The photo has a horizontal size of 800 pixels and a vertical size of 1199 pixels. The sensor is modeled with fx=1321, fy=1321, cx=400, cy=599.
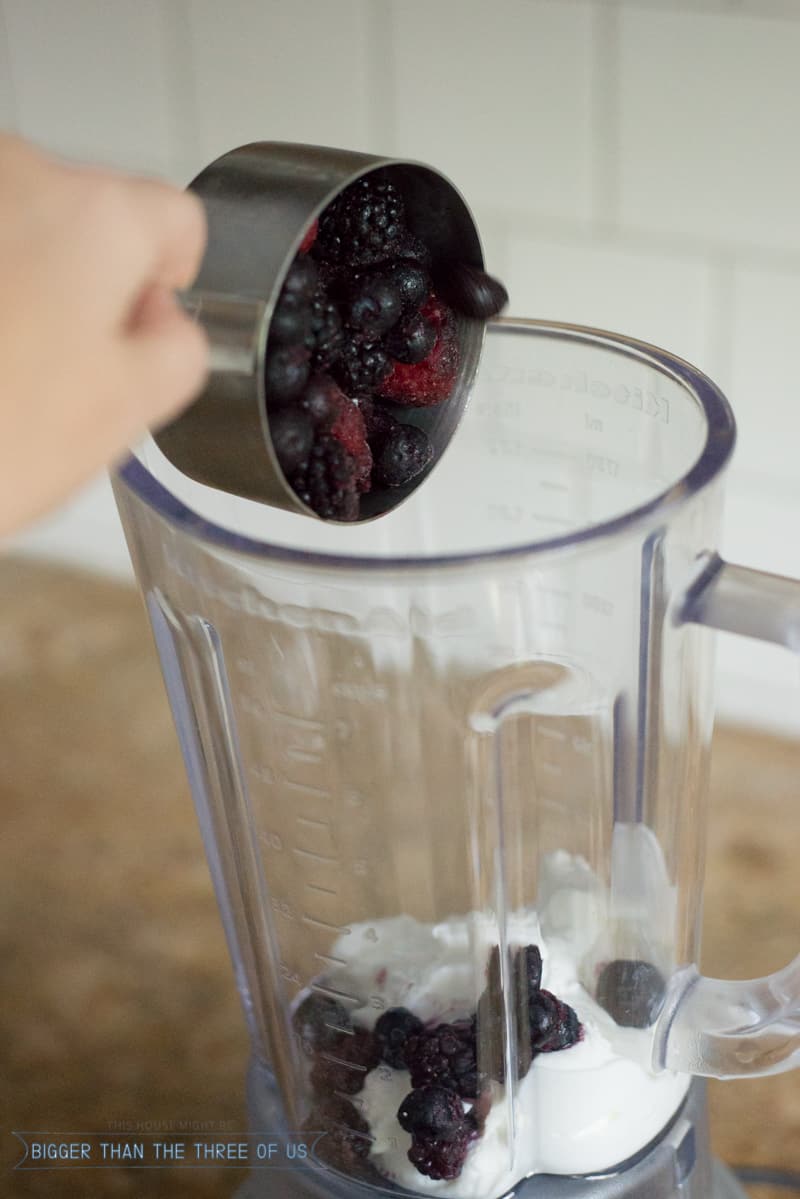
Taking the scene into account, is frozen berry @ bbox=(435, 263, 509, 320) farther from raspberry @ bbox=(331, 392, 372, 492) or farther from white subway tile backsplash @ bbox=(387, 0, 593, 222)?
white subway tile backsplash @ bbox=(387, 0, 593, 222)

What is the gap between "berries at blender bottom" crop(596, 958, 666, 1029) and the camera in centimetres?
39

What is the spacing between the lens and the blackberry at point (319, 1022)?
0.40m

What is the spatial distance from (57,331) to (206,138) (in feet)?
2.18

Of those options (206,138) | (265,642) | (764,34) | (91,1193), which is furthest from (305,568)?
(206,138)

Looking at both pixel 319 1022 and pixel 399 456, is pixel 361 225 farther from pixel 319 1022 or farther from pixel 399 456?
pixel 319 1022

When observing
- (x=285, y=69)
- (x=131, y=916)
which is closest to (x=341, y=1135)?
(x=131, y=916)

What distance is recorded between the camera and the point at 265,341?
12.7 inches

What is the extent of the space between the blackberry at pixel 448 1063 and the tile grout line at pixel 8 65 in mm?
717

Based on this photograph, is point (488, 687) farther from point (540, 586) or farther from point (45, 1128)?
point (45, 1128)

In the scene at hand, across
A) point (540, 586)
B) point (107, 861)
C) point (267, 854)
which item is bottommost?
point (107, 861)

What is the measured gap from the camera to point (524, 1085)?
1.26 ft

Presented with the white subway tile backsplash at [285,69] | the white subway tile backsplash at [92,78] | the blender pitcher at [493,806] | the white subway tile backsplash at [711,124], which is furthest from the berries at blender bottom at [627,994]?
the white subway tile backsplash at [92,78]

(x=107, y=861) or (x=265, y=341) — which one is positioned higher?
(x=265, y=341)

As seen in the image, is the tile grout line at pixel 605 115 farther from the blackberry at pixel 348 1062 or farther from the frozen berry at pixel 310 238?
the blackberry at pixel 348 1062
